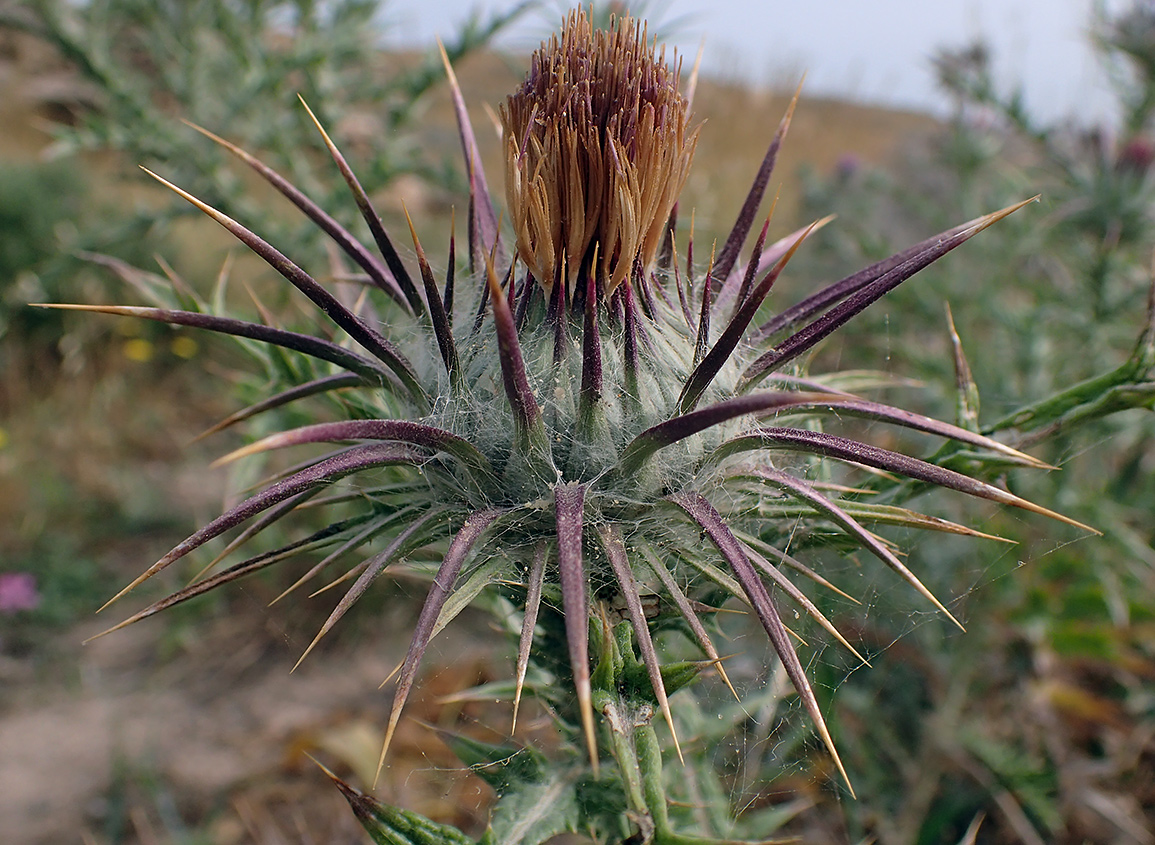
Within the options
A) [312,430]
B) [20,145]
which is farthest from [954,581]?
[20,145]

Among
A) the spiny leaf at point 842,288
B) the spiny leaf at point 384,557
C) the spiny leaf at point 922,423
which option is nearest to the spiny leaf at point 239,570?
the spiny leaf at point 384,557

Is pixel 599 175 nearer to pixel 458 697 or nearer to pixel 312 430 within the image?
pixel 312 430

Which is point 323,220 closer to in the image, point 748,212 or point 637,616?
point 748,212

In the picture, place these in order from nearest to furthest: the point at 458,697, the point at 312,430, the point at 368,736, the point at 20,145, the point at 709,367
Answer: the point at 312,430 < the point at 709,367 < the point at 458,697 < the point at 368,736 < the point at 20,145

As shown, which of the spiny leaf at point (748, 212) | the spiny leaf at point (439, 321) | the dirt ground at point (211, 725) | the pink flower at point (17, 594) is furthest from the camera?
the pink flower at point (17, 594)

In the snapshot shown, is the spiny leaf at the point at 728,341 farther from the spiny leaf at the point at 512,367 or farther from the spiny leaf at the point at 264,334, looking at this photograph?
the spiny leaf at the point at 264,334
